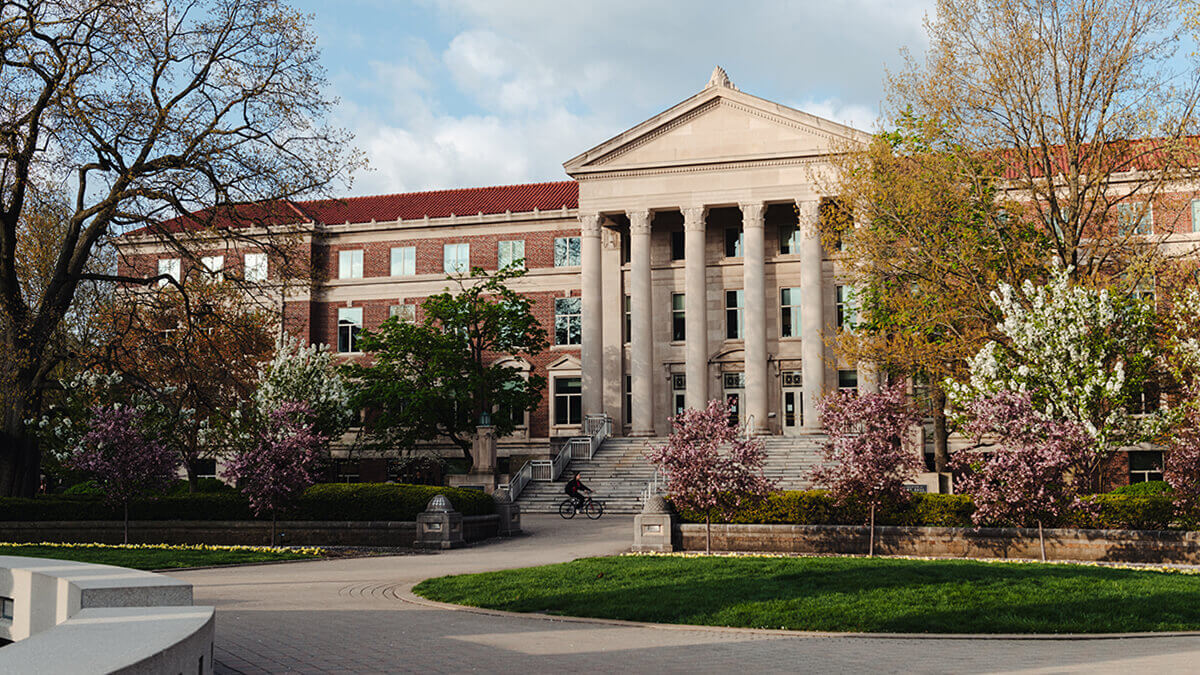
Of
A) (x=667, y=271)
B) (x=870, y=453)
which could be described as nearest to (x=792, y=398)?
(x=667, y=271)

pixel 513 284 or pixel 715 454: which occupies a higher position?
pixel 513 284

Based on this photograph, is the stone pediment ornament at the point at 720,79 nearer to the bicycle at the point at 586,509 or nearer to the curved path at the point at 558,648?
the bicycle at the point at 586,509

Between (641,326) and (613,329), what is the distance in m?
2.69

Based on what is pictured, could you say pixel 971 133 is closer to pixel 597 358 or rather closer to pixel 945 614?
pixel 945 614

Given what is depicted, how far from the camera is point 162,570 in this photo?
66.4ft

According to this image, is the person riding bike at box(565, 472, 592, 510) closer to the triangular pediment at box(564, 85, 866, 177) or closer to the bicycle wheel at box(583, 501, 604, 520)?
the bicycle wheel at box(583, 501, 604, 520)

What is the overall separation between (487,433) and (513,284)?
1624cm

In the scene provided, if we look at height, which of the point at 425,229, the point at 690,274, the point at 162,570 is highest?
the point at 425,229

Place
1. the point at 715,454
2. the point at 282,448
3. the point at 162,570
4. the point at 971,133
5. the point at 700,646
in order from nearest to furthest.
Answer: the point at 700,646, the point at 162,570, the point at 715,454, the point at 282,448, the point at 971,133

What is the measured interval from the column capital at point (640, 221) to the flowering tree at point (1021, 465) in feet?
94.9

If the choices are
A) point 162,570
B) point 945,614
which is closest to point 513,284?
point 162,570

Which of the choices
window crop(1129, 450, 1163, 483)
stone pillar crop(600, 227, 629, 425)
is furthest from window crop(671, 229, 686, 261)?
window crop(1129, 450, 1163, 483)

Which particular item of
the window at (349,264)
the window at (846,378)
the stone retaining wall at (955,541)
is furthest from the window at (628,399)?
the stone retaining wall at (955,541)

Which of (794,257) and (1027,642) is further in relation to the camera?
(794,257)
